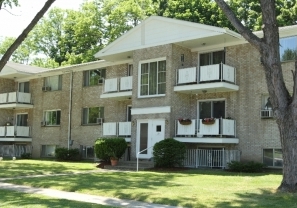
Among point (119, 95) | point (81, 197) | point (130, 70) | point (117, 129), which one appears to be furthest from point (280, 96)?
point (130, 70)

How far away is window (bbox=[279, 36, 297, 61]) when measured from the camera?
20.2 m

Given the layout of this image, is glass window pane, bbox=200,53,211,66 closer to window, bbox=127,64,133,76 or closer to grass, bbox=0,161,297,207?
window, bbox=127,64,133,76

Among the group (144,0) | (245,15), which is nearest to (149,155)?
(245,15)

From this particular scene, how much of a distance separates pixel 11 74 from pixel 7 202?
25.6 meters

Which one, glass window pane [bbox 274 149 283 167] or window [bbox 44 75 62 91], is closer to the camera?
glass window pane [bbox 274 149 283 167]

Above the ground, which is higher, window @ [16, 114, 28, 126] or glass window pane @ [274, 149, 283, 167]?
window @ [16, 114, 28, 126]

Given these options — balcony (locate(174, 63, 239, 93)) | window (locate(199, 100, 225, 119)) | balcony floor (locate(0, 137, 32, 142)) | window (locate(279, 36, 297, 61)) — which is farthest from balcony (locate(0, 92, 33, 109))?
window (locate(279, 36, 297, 61))

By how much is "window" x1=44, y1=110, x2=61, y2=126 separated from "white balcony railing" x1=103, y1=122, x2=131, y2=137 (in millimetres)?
7043

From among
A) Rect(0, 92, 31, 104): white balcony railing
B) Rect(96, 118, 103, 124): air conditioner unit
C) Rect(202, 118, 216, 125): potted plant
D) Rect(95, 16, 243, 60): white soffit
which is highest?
Rect(95, 16, 243, 60): white soffit

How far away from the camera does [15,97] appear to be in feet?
110

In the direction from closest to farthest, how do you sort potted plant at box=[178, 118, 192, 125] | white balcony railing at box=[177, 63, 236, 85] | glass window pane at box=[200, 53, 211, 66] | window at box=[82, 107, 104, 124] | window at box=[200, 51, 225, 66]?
white balcony railing at box=[177, 63, 236, 85]
potted plant at box=[178, 118, 192, 125]
window at box=[200, 51, 225, 66]
glass window pane at box=[200, 53, 211, 66]
window at box=[82, 107, 104, 124]

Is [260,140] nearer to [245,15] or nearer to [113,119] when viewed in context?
[113,119]

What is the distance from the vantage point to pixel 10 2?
1664 cm

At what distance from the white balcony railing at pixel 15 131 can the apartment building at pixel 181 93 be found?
5299 mm
